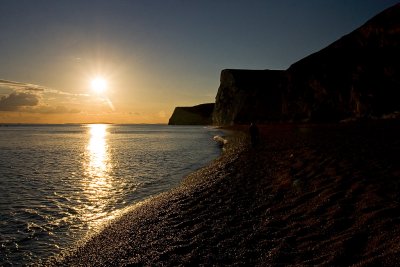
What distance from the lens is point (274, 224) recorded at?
8.30 m

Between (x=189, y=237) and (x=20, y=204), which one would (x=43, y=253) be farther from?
(x=20, y=204)

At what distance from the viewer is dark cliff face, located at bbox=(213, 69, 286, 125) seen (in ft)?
407

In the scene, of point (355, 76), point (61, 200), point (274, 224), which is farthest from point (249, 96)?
point (274, 224)

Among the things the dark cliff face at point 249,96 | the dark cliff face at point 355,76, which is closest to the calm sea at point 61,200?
the dark cliff face at point 355,76

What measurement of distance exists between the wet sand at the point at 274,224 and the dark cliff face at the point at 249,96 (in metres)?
106

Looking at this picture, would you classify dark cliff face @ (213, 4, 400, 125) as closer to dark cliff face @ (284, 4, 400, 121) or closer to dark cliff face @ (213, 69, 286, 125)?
dark cliff face @ (284, 4, 400, 121)

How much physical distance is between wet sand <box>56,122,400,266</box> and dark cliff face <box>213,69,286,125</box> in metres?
106

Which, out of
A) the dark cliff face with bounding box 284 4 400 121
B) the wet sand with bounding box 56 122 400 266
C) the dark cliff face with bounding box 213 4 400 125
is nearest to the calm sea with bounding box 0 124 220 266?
the wet sand with bounding box 56 122 400 266

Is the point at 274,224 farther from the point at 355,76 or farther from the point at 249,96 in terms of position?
the point at 249,96

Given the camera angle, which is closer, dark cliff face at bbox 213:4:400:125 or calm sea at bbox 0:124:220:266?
calm sea at bbox 0:124:220:266

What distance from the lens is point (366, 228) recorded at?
682cm

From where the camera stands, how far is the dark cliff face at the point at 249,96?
407 ft

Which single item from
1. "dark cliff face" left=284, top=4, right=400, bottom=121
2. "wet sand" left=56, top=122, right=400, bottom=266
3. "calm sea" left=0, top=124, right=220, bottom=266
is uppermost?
"dark cliff face" left=284, top=4, right=400, bottom=121

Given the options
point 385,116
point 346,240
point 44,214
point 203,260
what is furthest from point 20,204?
point 385,116
